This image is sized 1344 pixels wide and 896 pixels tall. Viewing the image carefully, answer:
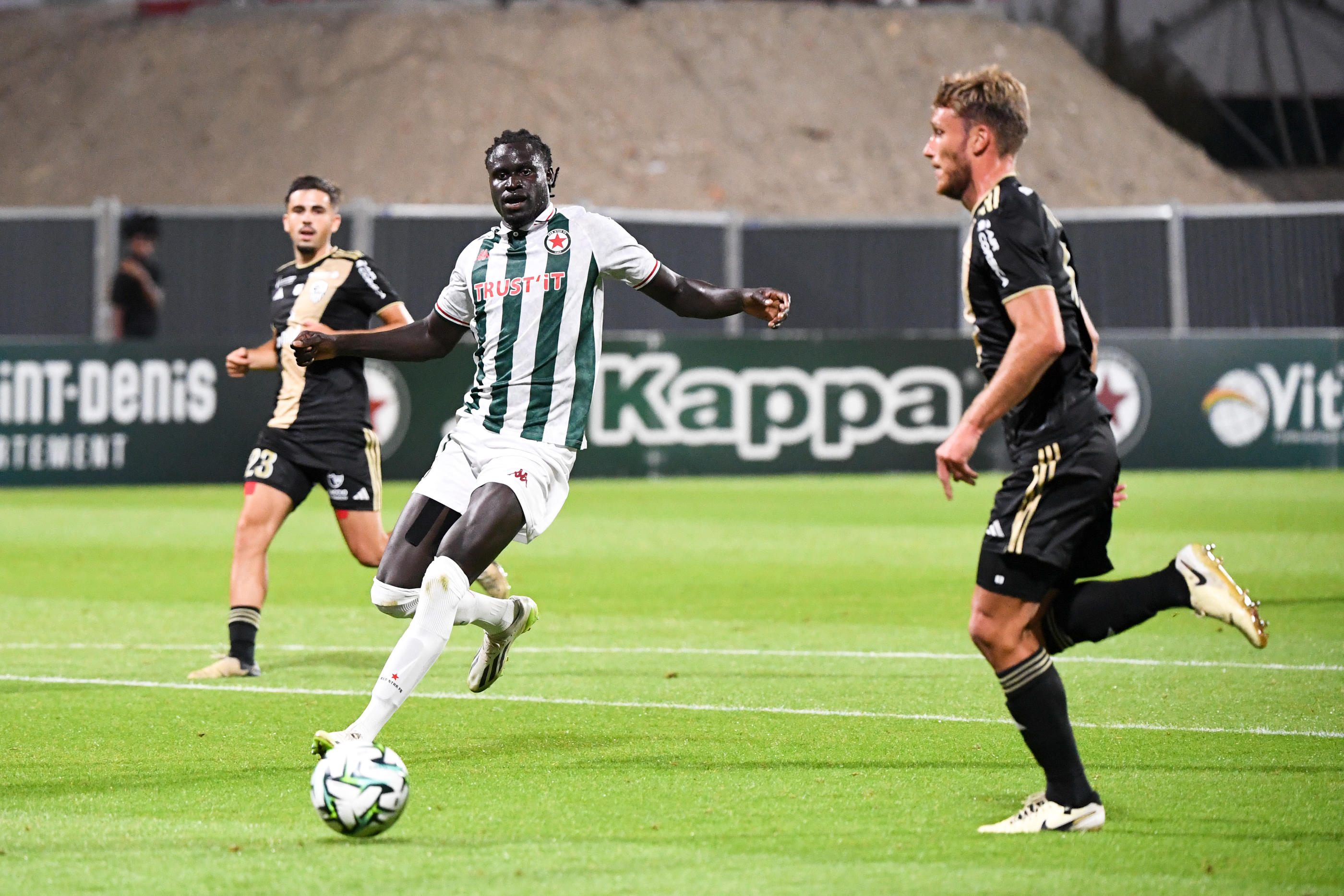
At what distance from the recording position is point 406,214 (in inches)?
862

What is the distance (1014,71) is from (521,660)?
33316 mm

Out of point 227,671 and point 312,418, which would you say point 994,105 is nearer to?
point 312,418

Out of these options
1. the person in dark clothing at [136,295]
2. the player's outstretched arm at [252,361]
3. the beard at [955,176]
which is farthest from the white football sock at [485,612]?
the person in dark clothing at [136,295]

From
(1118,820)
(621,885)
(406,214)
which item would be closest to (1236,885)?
(1118,820)

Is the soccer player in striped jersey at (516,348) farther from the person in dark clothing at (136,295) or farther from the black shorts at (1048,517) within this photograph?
the person in dark clothing at (136,295)

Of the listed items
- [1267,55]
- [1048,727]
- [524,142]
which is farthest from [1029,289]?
[1267,55]

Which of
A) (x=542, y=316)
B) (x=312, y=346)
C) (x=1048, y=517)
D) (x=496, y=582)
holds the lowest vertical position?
(x=496, y=582)

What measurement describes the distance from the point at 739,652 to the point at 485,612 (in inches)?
119

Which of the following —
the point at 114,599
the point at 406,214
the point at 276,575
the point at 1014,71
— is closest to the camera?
the point at 114,599

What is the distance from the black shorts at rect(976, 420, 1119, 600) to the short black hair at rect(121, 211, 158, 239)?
18.4 m

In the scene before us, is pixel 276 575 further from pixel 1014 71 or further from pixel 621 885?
pixel 1014 71

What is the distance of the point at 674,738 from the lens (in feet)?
22.4

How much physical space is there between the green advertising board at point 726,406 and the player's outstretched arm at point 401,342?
1267 centimetres

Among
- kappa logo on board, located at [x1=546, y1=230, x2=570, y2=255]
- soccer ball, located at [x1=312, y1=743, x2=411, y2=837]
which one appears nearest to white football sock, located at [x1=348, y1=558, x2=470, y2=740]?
soccer ball, located at [x1=312, y1=743, x2=411, y2=837]
